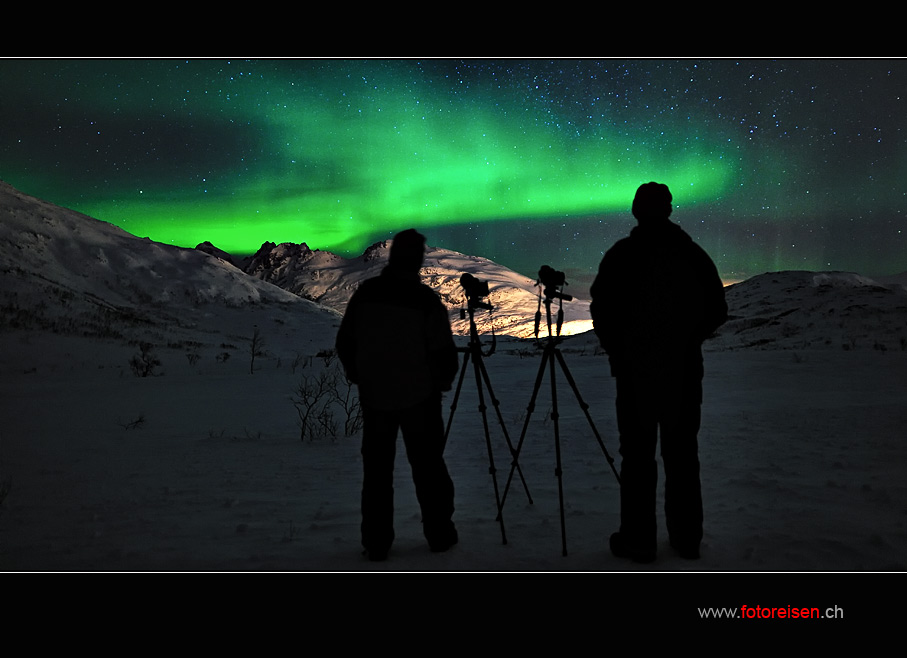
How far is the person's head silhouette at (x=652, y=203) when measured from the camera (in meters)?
3.36

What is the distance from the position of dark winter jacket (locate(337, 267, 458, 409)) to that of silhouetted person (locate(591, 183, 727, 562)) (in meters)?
1.10

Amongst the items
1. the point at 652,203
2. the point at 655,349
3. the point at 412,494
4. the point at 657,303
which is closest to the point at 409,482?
the point at 412,494

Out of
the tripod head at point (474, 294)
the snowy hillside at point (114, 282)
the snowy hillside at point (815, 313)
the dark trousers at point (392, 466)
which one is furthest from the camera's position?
the snowy hillside at point (114, 282)

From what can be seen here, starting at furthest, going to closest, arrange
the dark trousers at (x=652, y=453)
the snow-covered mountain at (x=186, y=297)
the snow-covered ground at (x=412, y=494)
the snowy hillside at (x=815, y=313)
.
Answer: the snow-covered mountain at (x=186, y=297) < the snowy hillside at (x=815, y=313) < the snow-covered ground at (x=412, y=494) < the dark trousers at (x=652, y=453)

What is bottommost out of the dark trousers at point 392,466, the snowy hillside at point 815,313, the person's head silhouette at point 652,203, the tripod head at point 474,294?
the dark trousers at point 392,466

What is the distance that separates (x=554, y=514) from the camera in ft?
14.4

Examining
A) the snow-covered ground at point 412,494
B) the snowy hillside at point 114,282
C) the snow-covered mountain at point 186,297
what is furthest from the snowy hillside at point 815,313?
the snowy hillside at point 114,282

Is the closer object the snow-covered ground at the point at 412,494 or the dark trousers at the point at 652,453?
the dark trousers at the point at 652,453

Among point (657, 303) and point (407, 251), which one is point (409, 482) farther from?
point (657, 303)

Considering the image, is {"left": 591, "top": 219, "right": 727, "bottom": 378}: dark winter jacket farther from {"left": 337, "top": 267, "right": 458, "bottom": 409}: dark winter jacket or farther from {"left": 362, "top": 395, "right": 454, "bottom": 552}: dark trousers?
{"left": 362, "top": 395, "right": 454, "bottom": 552}: dark trousers

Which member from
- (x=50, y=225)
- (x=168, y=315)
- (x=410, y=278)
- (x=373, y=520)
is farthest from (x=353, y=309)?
(x=50, y=225)

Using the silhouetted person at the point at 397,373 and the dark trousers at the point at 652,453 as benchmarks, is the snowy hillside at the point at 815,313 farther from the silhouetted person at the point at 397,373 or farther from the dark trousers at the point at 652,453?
the silhouetted person at the point at 397,373

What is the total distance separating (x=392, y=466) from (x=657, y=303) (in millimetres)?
2011

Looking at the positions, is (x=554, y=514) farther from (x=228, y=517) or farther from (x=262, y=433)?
(x=262, y=433)
